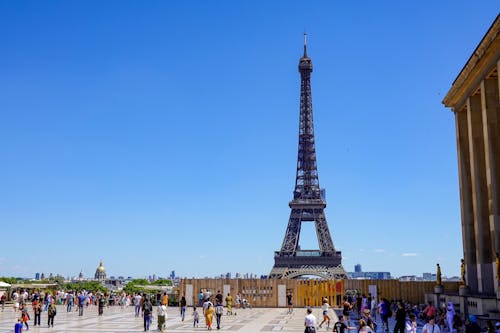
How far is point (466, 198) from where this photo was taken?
130 ft

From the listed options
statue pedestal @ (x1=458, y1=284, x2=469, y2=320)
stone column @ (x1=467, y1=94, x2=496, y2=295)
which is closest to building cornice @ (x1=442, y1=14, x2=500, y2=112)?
stone column @ (x1=467, y1=94, x2=496, y2=295)

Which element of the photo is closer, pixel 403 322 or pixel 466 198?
pixel 403 322

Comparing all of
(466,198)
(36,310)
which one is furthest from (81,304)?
(466,198)

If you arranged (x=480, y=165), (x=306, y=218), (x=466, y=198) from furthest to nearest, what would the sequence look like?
(x=306, y=218)
(x=466, y=198)
(x=480, y=165)

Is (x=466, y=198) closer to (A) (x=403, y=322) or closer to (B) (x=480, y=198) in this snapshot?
(B) (x=480, y=198)

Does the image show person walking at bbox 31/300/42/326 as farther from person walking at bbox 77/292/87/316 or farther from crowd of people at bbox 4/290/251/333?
person walking at bbox 77/292/87/316

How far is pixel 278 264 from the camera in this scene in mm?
100000

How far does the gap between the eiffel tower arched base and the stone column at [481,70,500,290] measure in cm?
6330

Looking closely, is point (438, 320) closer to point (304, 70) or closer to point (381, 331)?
point (381, 331)

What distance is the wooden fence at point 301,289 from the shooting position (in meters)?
48.1

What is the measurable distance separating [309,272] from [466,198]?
197 feet

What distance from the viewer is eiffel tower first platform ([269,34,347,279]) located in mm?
98875

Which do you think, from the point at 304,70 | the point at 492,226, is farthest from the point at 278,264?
the point at 492,226

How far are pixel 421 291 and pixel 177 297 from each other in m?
22.1
